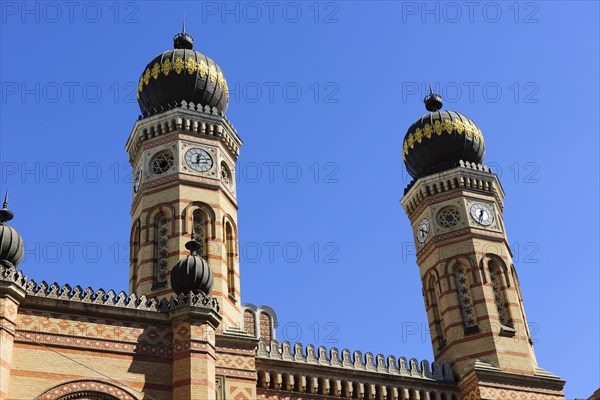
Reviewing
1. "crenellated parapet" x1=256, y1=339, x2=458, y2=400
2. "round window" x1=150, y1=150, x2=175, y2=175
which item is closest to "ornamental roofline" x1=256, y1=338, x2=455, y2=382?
"crenellated parapet" x1=256, y1=339, x2=458, y2=400

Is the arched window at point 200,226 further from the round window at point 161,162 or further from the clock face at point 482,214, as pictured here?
the clock face at point 482,214

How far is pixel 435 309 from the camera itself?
84.3ft

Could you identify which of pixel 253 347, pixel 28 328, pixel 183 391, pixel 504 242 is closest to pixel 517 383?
pixel 504 242

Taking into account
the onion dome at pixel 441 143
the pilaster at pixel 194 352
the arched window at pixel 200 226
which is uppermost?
the onion dome at pixel 441 143

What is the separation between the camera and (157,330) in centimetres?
1848

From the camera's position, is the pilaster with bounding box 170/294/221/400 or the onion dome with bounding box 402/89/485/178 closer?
the pilaster with bounding box 170/294/221/400

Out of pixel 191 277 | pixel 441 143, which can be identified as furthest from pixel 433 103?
pixel 191 277

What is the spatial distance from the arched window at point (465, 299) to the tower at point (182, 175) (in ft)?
22.7

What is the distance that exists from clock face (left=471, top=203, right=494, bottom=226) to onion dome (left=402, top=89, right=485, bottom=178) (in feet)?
5.21

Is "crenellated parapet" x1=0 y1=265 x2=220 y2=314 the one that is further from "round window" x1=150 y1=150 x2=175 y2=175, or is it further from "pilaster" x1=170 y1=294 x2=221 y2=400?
"round window" x1=150 y1=150 x2=175 y2=175

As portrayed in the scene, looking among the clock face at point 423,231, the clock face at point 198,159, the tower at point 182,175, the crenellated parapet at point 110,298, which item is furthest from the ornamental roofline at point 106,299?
the clock face at point 423,231

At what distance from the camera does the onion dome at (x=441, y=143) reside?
2720 cm

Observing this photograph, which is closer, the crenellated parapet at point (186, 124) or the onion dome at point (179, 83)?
the crenellated parapet at point (186, 124)

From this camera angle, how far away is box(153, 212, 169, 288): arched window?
2180cm
